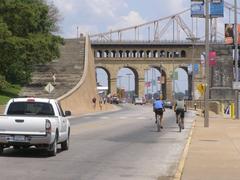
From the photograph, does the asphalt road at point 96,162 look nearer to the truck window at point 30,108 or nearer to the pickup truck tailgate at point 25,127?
the pickup truck tailgate at point 25,127

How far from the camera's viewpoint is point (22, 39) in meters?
61.6

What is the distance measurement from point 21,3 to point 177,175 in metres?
47.9

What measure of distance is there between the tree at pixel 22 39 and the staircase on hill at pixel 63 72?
3.04 m

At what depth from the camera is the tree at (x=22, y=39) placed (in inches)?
2286

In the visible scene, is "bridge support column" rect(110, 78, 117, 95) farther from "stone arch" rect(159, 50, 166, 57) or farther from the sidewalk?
the sidewalk

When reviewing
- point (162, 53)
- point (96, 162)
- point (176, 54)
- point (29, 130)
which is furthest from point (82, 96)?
point (162, 53)

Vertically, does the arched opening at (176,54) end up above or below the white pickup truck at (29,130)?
above

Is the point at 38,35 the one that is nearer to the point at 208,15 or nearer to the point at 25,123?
the point at 208,15

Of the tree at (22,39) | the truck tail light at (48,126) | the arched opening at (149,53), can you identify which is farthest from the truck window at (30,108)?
the arched opening at (149,53)

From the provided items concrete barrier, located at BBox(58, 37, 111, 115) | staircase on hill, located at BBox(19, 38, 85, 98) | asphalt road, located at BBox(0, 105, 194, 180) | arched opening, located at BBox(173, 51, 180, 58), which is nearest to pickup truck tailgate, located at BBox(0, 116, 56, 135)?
asphalt road, located at BBox(0, 105, 194, 180)

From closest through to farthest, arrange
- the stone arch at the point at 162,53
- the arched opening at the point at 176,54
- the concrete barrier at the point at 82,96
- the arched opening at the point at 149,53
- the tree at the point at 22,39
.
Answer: the tree at the point at 22,39 < the concrete barrier at the point at 82,96 < the arched opening at the point at 176,54 < the stone arch at the point at 162,53 < the arched opening at the point at 149,53

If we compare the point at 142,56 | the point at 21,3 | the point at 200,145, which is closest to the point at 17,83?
the point at 21,3

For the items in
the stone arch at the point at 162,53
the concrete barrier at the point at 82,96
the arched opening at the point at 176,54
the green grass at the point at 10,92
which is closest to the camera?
the green grass at the point at 10,92

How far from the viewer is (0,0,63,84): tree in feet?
190
